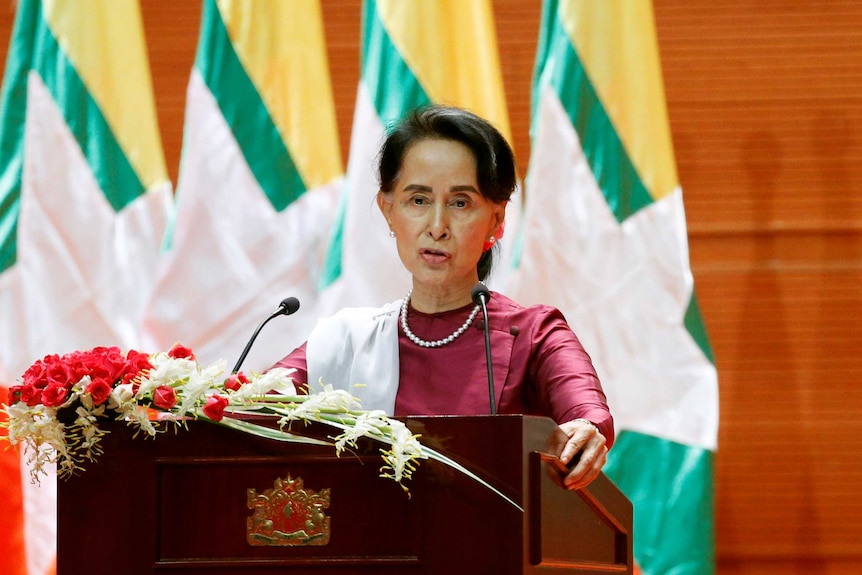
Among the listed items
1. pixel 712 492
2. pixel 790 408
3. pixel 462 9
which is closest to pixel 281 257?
pixel 462 9

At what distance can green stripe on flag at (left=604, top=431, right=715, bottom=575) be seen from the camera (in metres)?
3.04

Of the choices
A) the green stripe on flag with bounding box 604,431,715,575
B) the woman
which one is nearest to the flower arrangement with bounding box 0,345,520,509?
the woman

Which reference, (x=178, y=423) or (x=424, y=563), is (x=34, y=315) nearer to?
(x=178, y=423)

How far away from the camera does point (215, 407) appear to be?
1351 millimetres

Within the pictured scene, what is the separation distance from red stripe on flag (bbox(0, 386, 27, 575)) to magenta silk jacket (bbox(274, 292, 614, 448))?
5.82 feet

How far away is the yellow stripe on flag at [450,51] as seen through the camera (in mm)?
3252

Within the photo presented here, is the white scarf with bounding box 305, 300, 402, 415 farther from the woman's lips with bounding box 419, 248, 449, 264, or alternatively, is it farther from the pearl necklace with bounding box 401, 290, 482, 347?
the woman's lips with bounding box 419, 248, 449, 264

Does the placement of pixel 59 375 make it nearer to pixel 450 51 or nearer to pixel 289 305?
pixel 289 305

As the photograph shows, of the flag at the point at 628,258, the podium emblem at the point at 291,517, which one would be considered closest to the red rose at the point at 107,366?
the podium emblem at the point at 291,517

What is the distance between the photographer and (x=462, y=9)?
332 cm

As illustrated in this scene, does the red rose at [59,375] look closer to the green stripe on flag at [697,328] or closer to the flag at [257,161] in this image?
the flag at [257,161]

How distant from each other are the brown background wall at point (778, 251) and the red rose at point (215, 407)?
233 centimetres

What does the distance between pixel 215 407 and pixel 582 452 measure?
507mm

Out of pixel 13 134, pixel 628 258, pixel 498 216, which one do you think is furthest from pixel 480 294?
pixel 13 134
